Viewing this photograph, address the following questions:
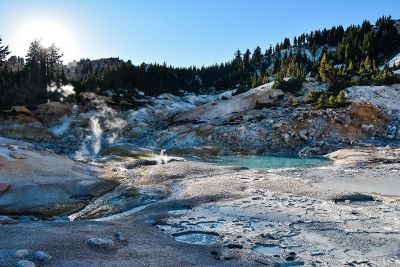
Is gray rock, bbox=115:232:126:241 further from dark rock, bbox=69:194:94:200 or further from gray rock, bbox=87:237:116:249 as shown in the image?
dark rock, bbox=69:194:94:200

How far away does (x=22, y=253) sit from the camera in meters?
9.75

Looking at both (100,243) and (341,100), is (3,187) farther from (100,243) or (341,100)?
(341,100)

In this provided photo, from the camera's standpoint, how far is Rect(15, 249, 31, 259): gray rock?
9641mm

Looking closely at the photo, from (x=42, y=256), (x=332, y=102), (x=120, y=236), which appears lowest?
(x=120, y=236)

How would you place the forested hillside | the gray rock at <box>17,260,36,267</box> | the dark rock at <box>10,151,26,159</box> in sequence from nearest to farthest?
the gray rock at <box>17,260,36,267</box>
the dark rock at <box>10,151,26,159</box>
the forested hillside

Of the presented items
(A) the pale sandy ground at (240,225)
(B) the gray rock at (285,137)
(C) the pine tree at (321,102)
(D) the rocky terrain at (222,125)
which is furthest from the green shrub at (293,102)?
(A) the pale sandy ground at (240,225)

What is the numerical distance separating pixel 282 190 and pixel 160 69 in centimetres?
11141

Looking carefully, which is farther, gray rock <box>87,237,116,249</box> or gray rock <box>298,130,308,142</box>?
gray rock <box>298,130,308,142</box>

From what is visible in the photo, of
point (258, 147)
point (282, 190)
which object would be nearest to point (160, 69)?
point (258, 147)

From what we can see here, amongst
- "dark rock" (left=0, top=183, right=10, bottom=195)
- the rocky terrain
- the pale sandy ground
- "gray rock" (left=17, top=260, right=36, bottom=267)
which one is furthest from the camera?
the rocky terrain

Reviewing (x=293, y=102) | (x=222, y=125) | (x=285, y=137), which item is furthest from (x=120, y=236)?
(x=293, y=102)

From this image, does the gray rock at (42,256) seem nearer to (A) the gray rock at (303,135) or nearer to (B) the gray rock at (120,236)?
(B) the gray rock at (120,236)

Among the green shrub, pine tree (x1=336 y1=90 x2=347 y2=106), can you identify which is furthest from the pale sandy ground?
the green shrub

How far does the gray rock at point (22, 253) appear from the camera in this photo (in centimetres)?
964
